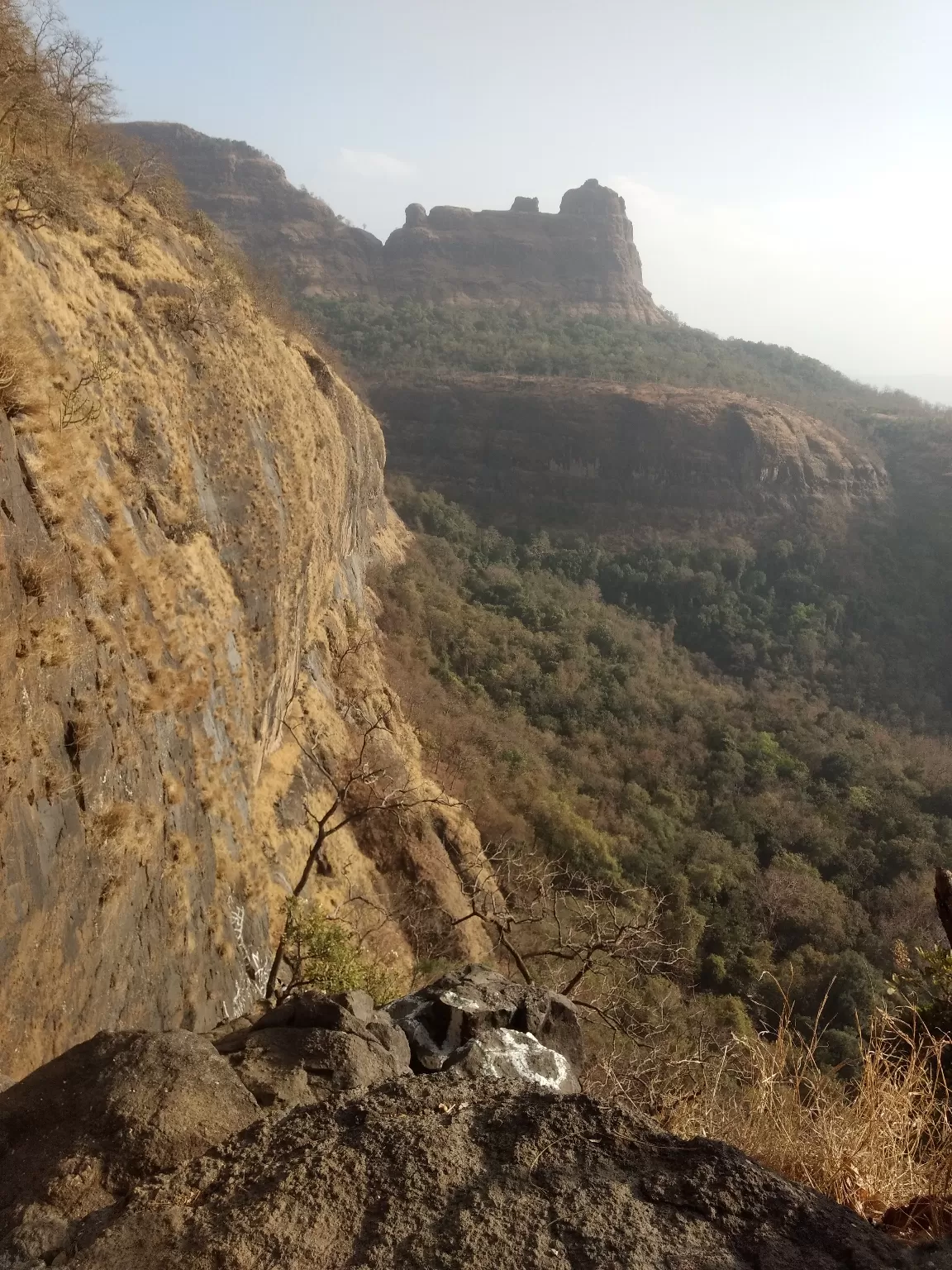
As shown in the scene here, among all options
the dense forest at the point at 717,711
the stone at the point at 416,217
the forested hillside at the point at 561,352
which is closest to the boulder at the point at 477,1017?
the dense forest at the point at 717,711

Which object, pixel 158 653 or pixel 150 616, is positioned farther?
pixel 150 616

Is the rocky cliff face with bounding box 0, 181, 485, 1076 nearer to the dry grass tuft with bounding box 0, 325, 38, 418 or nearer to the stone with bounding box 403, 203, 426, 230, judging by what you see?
the dry grass tuft with bounding box 0, 325, 38, 418

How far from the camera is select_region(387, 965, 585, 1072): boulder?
15.4 ft

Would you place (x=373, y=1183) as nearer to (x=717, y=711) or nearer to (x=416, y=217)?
(x=717, y=711)

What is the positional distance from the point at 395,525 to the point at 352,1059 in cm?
2715

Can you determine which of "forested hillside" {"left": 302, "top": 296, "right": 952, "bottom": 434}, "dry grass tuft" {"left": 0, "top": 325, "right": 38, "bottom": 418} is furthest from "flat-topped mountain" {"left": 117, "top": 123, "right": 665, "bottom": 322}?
"dry grass tuft" {"left": 0, "top": 325, "right": 38, "bottom": 418}

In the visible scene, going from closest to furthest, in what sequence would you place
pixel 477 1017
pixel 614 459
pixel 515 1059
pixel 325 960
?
pixel 515 1059 → pixel 477 1017 → pixel 325 960 → pixel 614 459

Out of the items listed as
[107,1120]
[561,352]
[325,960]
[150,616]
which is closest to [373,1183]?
[107,1120]

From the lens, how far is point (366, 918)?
11.8 m

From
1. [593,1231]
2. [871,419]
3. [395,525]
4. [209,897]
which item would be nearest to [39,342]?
[209,897]

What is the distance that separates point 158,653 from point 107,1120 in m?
5.23

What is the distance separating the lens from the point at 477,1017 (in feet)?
15.8

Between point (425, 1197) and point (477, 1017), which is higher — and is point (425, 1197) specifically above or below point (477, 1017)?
above

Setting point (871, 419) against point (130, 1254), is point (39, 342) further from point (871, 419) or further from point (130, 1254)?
point (871, 419)
